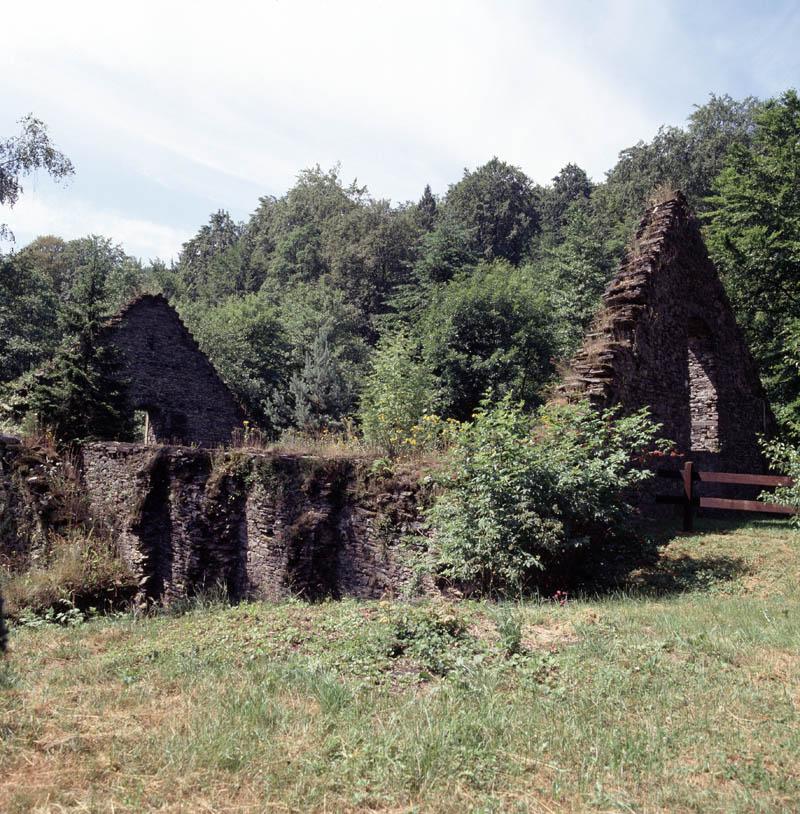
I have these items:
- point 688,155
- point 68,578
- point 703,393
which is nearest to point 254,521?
point 68,578

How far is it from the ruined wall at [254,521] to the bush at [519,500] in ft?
3.69

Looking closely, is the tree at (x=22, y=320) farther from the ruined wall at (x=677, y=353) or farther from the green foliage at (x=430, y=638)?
the green foliage at (x=430, y=638)

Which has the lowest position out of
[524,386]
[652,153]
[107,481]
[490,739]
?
[490,739]

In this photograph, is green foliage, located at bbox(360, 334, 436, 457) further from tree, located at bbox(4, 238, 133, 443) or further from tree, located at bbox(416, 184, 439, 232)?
tree, located at bbox(416, 184, 439, 232)

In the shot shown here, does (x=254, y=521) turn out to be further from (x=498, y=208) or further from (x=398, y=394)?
(x=498, y=208)

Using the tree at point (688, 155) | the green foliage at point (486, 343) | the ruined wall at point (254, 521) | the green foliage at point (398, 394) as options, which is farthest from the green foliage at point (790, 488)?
the tree at point (688, 155)

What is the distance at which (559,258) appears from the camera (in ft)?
117

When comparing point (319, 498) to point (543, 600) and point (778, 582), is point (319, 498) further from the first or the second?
point (778, 582)

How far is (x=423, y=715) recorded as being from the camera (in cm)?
367

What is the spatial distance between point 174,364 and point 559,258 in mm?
22242

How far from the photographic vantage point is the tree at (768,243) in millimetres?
19062

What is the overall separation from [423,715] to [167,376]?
18992 mm

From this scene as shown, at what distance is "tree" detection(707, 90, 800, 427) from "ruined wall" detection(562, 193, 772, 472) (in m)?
3.67

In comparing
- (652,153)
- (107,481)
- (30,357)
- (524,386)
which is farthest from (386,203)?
(107,481)
